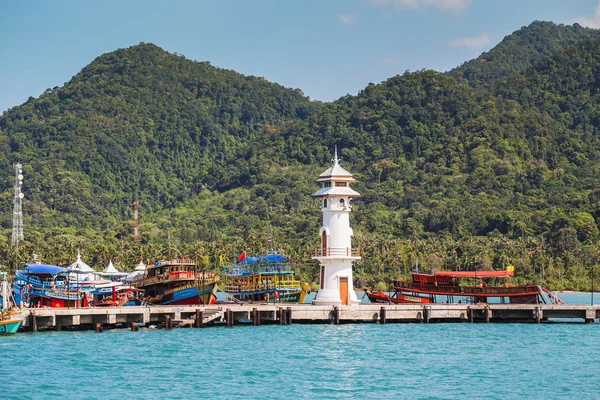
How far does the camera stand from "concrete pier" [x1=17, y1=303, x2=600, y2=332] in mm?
57062

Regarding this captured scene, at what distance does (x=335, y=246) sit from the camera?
202 feet

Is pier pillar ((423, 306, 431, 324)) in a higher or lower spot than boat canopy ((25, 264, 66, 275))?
lower

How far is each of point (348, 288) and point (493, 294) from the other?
31.2 ft

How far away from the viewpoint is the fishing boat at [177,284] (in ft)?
224

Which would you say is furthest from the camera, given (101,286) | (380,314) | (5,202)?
(5,202)

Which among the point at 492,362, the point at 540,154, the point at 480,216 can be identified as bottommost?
the point at 492,362

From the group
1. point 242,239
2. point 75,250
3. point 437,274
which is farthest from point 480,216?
point 437,274

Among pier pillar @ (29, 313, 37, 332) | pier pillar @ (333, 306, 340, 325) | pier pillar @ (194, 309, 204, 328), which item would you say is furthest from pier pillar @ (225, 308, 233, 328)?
pier pillar @ (29, 313, 37, 332)

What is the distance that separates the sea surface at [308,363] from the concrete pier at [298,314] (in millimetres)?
686

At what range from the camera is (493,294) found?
2547 inches

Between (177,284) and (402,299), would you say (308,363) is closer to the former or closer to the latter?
(402,299)

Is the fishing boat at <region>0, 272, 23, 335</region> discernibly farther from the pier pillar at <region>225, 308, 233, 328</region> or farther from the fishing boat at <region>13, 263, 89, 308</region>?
the fishing boat at <region>13, 263, 89, 308</region>

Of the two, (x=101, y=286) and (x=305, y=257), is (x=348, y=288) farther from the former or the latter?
(x=305, y=257)

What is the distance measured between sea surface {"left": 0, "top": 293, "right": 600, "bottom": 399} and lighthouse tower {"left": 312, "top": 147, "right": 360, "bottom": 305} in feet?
8.16
